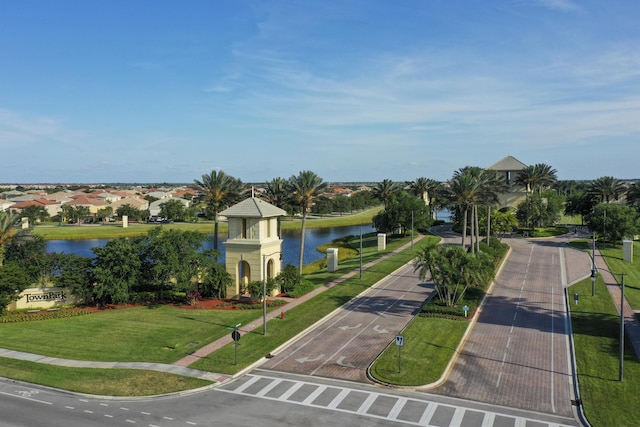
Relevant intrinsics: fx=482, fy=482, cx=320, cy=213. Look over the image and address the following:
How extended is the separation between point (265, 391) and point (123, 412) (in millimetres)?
7040

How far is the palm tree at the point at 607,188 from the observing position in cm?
8969

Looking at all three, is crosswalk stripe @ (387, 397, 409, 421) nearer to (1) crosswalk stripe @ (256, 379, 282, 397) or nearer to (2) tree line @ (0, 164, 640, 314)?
(1) crosswalk stripe @ (256, 379, 282, 397)

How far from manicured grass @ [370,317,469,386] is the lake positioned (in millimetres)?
41329

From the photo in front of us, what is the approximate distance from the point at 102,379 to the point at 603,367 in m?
28.7

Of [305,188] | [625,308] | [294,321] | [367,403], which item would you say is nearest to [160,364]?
[294,321]

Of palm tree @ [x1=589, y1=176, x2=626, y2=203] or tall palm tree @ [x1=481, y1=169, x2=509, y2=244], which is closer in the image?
tall palm tree @ [x1=481, y1=169, x2=509, y2=244]

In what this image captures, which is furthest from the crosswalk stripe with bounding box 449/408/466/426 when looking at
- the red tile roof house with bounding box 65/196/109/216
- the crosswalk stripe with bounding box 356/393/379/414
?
the red tile roof house with bounding box 65/196/109/216

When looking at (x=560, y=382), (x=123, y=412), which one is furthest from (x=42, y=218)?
(x=560, y=382)

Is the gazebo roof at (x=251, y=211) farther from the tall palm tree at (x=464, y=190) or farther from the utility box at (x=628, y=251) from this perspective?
the utility box at (x=628, y=251)

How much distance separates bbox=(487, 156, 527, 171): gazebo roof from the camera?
96438mm

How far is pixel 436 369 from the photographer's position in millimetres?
28266

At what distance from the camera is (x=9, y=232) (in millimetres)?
41281

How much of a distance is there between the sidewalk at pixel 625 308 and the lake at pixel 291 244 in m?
41.6

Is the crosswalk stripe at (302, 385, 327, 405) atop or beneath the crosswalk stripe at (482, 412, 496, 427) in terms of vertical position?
atop
